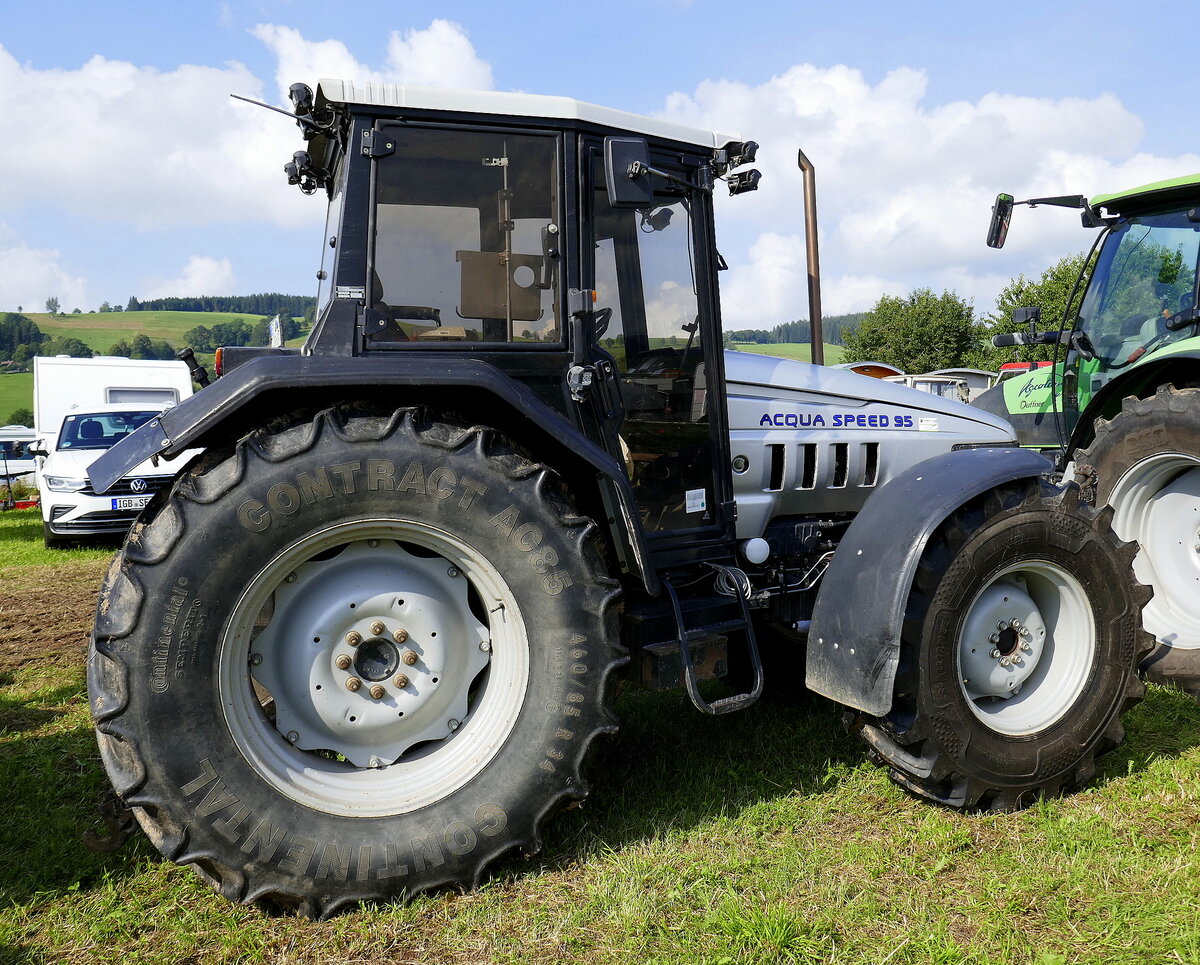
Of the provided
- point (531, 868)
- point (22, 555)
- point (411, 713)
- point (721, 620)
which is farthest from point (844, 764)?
point (22, 555)

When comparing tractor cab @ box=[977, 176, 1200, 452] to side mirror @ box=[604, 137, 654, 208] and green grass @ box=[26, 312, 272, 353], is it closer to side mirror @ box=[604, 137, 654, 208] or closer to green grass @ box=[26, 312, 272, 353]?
side mirror @ box=[604, 137, 654, 208]

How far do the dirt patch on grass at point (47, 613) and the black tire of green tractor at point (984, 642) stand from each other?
17.0 feet

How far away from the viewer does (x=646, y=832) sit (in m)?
3.09

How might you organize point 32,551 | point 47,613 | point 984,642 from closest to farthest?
point 984,642 < point 47,613 < point 32,551

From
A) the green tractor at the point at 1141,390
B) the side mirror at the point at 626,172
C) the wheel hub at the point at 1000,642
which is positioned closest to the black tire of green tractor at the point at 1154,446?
the green tractor at the point at 1141,390

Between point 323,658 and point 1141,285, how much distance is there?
590 cm

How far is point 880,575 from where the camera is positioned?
3113 millimetres

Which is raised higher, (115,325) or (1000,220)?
(115,325)

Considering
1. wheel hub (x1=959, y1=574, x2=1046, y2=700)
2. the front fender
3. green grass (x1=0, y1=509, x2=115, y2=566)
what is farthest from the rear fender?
green grass (x1=0, y1=509, x2=115, y2=566)

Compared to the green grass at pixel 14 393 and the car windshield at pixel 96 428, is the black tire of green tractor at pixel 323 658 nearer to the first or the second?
the car windshield at pixel 96 428

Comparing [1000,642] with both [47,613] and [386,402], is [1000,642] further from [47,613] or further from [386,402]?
[47,613]

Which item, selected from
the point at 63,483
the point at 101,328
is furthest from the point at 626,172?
the point at 101,328

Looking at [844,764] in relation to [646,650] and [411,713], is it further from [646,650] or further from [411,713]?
[411,713]

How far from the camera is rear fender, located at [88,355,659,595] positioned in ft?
8.55
